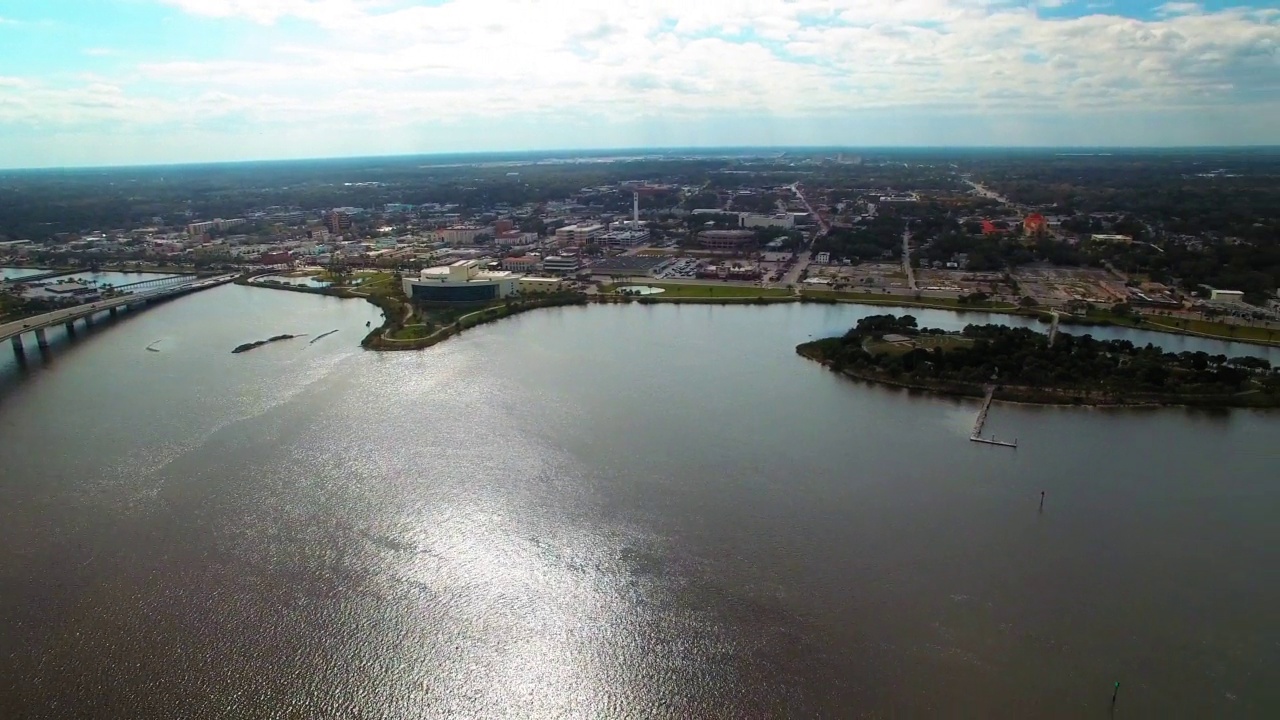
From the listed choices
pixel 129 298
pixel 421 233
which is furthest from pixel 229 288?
pixel 421 233

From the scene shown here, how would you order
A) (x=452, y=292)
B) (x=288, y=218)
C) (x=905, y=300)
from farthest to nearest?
1. (x=288, y=218)
2. (x=905, y=300)
3. (x=452, y=292)

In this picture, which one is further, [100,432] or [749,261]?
[749,261]

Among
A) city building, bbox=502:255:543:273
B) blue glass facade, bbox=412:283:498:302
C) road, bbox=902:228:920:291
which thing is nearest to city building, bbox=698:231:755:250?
road, bbox=902:228:920:291

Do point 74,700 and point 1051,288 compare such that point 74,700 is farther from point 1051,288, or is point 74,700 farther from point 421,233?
point 421,233

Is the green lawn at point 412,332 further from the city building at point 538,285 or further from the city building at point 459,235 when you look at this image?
the city building at point 459,235

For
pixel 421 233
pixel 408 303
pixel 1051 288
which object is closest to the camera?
pixel 408 303

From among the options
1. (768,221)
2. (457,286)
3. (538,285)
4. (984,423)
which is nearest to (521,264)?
(538,285)

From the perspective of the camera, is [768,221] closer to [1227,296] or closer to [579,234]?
[579,234]

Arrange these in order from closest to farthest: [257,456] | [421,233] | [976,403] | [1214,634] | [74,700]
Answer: [74,700], [1214,634], [257,456], [976,403], [421,233]
